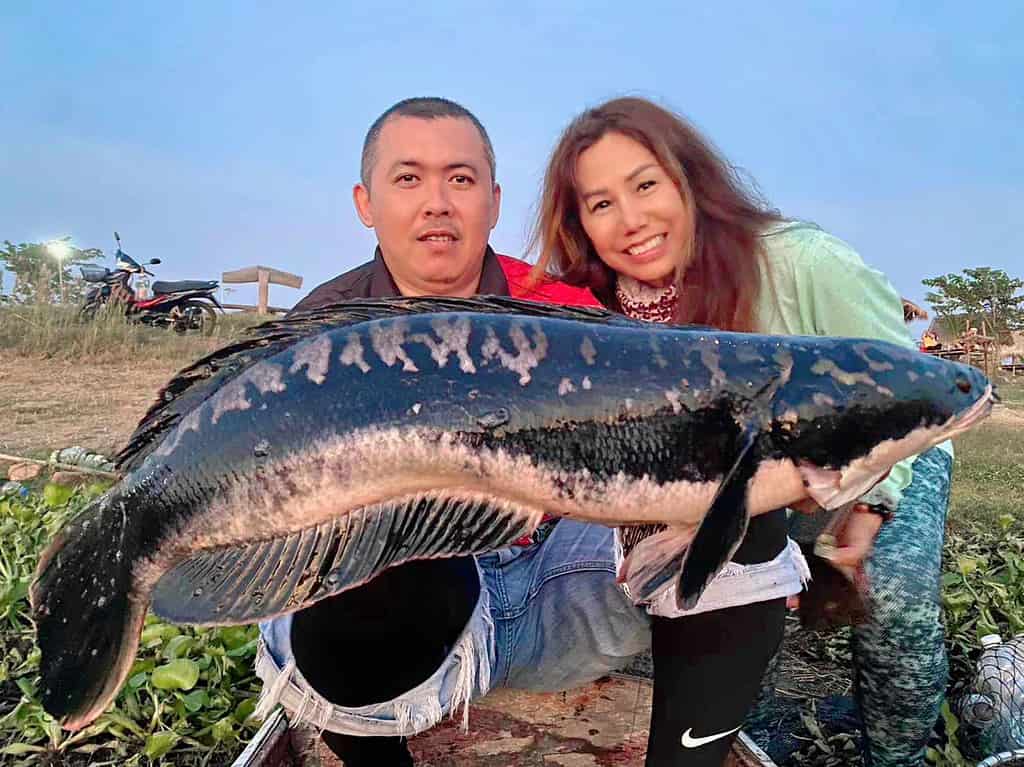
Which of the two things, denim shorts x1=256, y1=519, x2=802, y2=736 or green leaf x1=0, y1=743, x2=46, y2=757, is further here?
green leaf x1=0, y1=743, x2=46, y2=757

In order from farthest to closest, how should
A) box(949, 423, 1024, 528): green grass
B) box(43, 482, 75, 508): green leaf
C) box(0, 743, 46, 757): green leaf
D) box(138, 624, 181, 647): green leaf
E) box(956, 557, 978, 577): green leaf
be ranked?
1. box(949, 423, 1024, 528): green grass
2. box(43, 482, 75, 508): green leaf
3. box(956, 557, 978, 577): green leaf
4. box(138, 624, 181, 647): green leaf
5. box(0, 743, 46, 757): green leaf

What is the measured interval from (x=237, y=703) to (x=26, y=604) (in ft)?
4.23

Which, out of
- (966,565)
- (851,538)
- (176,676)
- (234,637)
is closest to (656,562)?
(851,538)

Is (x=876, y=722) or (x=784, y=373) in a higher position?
(x=784, y=373)

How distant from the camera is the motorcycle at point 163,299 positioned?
44.8 feet

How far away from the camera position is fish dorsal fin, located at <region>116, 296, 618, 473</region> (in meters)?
1.68

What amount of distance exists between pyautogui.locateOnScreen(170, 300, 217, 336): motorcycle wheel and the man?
37.6 ft

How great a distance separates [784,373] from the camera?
1.71 metres

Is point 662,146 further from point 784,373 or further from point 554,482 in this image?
point 554,482

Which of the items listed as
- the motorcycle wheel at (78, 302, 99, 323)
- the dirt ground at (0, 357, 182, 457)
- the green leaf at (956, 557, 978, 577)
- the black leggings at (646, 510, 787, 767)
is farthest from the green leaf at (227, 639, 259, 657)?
the motorcycle wheel at (78, 302, 99, 323)

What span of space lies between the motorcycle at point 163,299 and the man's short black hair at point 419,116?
11.3 metres

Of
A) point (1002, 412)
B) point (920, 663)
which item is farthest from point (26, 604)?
point (1002, 412)

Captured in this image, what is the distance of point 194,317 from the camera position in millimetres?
14086

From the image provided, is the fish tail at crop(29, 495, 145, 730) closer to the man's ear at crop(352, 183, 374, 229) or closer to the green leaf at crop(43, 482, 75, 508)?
the man's ear at crop(352, 183, 374, 229)
